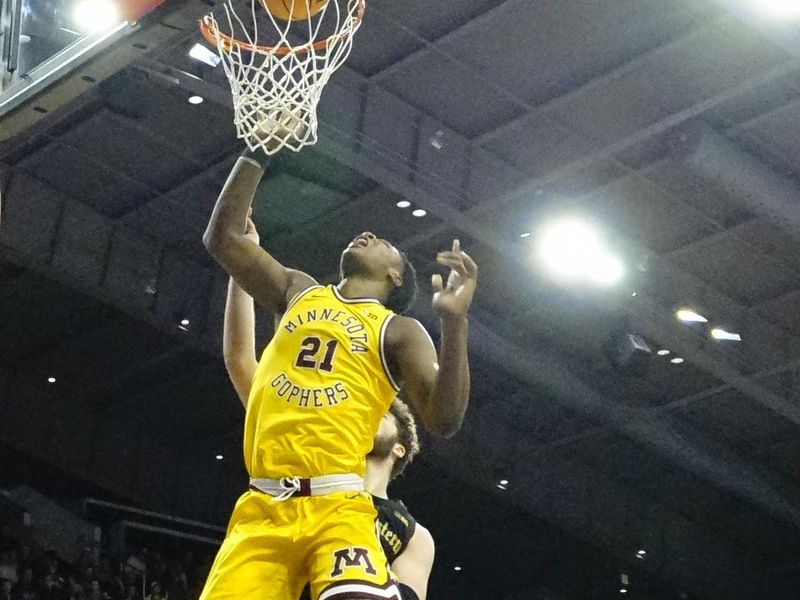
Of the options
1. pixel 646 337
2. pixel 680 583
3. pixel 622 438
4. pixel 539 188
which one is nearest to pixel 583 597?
pixel 680 583

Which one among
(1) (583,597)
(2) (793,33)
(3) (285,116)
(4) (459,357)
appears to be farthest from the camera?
(1) (583,597)

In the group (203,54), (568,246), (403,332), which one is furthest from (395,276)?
(568,246)

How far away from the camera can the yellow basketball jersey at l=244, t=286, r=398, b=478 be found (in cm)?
402

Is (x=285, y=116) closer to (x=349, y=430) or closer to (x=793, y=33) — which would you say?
(x=349, y=430)

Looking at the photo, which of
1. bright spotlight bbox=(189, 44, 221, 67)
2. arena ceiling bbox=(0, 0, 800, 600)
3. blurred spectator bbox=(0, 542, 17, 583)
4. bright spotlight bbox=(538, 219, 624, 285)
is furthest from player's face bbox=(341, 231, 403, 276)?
blurred spectator bbox=(0, 542, 17, 583)

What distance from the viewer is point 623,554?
2061cm

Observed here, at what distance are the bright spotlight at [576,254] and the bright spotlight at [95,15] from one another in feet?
22.9

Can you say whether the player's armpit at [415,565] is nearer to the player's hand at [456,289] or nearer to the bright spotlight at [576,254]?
the player's hand at [456,289]

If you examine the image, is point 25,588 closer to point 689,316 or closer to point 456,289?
point 689,316

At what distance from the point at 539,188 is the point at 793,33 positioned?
125 inches

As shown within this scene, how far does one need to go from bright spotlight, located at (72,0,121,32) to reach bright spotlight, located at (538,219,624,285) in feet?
22.9

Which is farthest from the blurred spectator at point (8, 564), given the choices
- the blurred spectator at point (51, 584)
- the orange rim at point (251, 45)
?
the orange rim at point (251, 45)

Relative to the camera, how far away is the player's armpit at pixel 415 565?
5023 mm

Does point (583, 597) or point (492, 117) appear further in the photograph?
point (583, 597)
